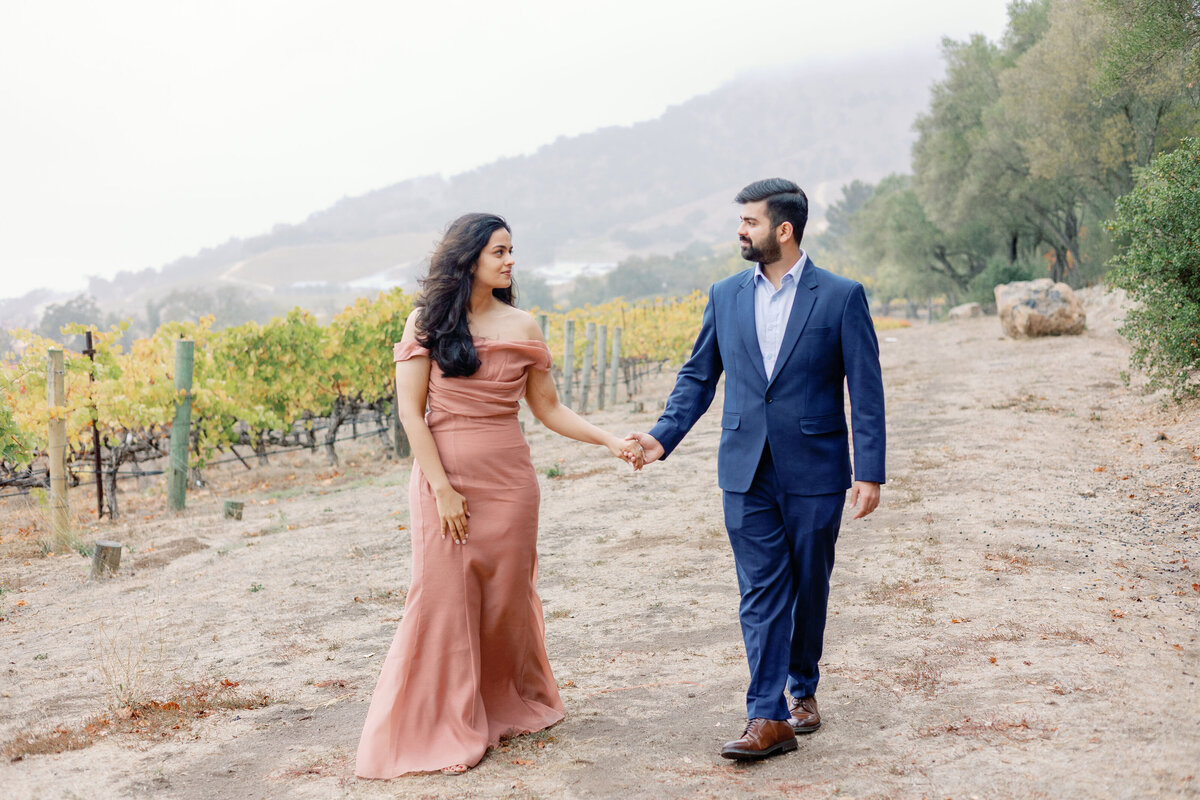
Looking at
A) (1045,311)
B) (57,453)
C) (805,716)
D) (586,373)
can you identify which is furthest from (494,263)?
(1045,311)

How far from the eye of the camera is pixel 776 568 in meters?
3.38

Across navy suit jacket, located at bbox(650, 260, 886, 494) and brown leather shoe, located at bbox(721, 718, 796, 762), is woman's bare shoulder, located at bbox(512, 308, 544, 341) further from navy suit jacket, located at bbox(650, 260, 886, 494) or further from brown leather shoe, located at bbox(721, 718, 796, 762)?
brown leather shoe, located at bbox(721, 718, 796, 762)

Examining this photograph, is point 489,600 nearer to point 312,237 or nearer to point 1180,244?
point 1180,244

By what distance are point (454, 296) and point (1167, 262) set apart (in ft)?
29.2

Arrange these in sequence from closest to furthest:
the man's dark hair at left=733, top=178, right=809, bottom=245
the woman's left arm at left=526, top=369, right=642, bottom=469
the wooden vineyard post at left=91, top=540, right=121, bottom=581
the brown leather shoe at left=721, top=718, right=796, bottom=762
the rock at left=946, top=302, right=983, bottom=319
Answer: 1. the brown leather shoe at left=721, top=718, right=796, bottom=762
2. the man's dark hair at left=733, top=178, right=809, bottom=245
3. the woman's left arm at left=526, top=369, right=642, bottom=469
4. the wooden vineyard post at left=91, top=540, right=121, bottom=581
5. the rock at left=946, top=302, right=983, bottom=319

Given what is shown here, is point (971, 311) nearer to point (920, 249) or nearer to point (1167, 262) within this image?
point (920, 249)

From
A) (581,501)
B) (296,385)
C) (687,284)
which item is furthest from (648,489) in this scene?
(687,284)

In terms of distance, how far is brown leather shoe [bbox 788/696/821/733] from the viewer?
3549mm

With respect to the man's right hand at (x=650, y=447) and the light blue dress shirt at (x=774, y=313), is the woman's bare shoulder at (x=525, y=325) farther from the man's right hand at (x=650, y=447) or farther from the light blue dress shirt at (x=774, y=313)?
the light blue dress shirt at (x=774, y=313)

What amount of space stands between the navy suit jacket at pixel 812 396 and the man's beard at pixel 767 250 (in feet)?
0.23

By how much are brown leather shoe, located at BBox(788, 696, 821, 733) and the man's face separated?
5.32ft

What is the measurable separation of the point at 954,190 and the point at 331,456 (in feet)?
86.1

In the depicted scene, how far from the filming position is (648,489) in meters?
9.20

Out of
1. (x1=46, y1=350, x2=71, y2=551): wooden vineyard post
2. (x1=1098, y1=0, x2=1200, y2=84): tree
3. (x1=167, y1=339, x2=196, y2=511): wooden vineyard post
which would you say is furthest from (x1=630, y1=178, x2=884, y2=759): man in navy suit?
(x1=1098, y1=0, x2=1200, y2=84): tree
